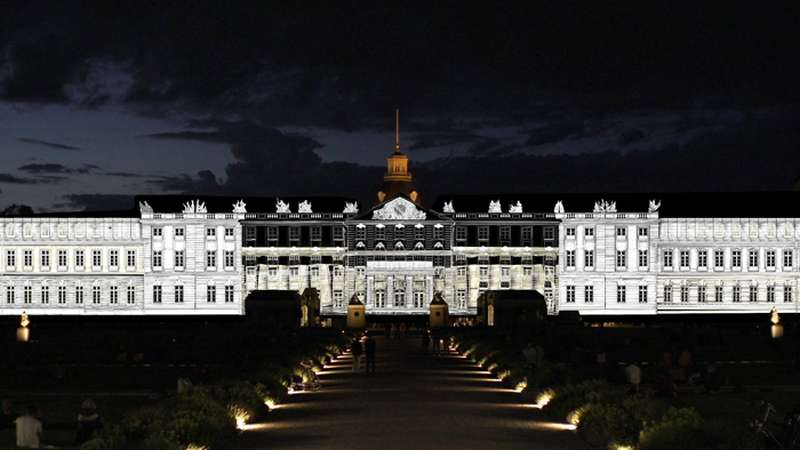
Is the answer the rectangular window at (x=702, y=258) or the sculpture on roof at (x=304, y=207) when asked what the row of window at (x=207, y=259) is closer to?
the sculpture on roof at (x=304, y=207)

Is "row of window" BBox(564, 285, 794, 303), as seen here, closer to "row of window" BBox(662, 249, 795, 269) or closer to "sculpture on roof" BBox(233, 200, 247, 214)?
"row of window" BBox(662, 249, 795, 269)

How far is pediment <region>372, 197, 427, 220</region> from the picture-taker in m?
145

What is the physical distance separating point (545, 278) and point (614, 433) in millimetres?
119365

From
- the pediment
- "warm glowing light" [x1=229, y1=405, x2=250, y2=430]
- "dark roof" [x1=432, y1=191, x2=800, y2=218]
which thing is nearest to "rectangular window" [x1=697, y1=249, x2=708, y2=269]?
"dark roof" [x1=432, y1=191, x2=800, y2=218]

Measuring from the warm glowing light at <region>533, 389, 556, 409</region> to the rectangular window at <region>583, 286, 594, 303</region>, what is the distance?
4351 inches

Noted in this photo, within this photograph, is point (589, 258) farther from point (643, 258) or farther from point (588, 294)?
point (643, 258)

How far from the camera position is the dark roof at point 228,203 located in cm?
15250

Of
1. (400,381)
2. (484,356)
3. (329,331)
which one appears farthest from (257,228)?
(400,381)

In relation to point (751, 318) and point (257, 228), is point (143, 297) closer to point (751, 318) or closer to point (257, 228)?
point (257, 228)

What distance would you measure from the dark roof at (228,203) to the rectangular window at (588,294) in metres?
25.6

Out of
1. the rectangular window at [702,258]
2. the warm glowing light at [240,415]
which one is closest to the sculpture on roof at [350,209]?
the rectangular window at [702,258]

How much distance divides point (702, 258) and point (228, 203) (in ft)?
153

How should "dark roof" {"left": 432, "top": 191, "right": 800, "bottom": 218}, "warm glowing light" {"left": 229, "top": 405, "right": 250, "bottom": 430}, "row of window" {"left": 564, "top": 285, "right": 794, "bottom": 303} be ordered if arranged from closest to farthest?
"warm glowing light" {"left": 229, "top": 405, "right": 250, "bottom": 430} → "row of window" {"left": 564, "top": 285, "right": 794, "bottom": 303} → "dark roof" {"left": 432, "top": 191, "right": 800, "bottom": 218}

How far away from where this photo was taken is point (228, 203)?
154 meters
